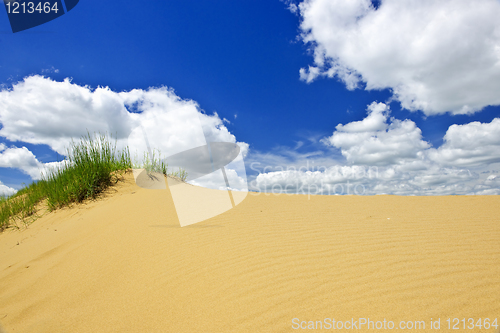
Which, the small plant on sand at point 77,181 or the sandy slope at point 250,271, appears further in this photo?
the small plant on sand at point 77,181

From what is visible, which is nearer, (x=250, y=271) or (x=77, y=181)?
(x=250, y=271)

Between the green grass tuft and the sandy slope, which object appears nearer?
the sandy slope

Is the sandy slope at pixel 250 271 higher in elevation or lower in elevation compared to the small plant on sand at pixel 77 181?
lower

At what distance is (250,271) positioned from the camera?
10.9ft

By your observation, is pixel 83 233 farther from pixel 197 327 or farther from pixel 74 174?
pixel 197 327

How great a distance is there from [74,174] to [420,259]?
29.5ft

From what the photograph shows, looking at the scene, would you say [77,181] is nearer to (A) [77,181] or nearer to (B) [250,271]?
(A) [77,181]

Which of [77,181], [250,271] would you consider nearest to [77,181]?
[77,181]

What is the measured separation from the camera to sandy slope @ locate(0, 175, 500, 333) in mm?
2562

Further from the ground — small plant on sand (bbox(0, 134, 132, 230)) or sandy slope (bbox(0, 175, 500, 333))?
small plant on sand (bbox(0, 134, 132, 230))

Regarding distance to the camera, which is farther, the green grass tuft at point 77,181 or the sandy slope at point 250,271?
the green grass tuft at point 77,181

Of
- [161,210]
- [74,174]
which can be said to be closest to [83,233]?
[161,210]

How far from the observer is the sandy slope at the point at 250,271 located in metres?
2.56

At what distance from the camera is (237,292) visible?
291 cm
